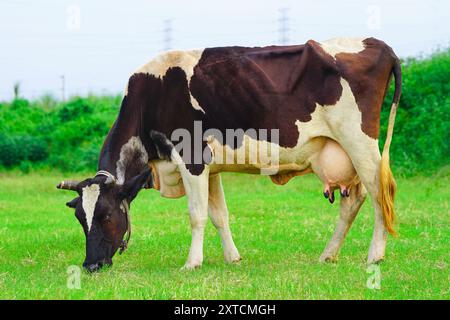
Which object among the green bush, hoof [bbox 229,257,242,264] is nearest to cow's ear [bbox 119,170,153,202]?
hoof [bbox 229,257,242,264]

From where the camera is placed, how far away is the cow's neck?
32.5 feet

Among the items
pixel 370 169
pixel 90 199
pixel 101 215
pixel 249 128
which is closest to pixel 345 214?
pixel 370 169

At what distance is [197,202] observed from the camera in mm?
9789

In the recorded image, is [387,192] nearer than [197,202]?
Yes

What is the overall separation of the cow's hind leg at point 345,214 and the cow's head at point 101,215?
7.39 feet

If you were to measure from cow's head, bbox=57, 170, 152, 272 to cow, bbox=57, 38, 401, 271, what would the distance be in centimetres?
1

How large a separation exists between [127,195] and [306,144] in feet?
6.62

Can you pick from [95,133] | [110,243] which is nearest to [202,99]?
[110,243]

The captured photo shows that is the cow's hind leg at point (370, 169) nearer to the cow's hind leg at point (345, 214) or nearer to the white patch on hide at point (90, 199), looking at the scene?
the cow's hind leg at point (345, 214)

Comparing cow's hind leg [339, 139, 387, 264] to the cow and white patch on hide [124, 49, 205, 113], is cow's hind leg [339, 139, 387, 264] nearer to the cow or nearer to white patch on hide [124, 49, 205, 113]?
the cow

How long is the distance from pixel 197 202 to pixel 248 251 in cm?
162

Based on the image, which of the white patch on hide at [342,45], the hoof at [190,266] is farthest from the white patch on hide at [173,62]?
the hoof at [190,266]

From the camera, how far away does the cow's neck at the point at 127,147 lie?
9.90 metres

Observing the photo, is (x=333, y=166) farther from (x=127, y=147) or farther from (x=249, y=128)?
(x=127, y=147)
